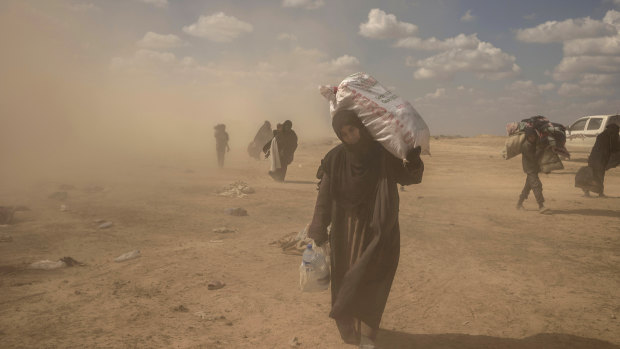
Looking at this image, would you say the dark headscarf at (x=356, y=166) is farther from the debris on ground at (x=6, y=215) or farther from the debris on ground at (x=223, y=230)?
the debris on ground at (x=6, y=215)

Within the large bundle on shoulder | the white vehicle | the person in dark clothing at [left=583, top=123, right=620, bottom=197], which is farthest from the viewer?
the white vehicle

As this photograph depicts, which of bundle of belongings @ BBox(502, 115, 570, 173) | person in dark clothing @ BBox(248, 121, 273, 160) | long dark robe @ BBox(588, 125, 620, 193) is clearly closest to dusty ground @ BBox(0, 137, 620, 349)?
long dark robe @ BBox(588, 125, 620, 193)

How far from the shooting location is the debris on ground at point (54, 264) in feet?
18.3

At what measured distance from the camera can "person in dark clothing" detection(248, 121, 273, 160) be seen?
2278 cm

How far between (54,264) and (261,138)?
17979mm

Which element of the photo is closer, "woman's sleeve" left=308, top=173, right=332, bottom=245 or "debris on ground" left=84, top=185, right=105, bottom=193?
"woman's sleeve" left=308, top=173, right=332, bottom=245

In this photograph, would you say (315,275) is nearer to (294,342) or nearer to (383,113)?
(294,342)

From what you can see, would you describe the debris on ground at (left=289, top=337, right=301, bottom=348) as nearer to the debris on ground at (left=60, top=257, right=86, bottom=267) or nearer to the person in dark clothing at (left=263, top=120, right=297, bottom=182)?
the debris on ground at (left=60, top=257, right=86, bottom=267)

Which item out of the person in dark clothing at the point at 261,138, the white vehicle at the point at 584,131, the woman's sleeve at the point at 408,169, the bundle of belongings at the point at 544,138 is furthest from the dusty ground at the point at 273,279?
the person in dark clothing at the point at 261,138

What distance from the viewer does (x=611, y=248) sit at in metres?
6.74

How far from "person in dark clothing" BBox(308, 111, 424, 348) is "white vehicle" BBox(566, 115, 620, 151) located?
20241 mm

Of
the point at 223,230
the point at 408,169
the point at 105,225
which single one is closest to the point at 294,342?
the point at 408,169

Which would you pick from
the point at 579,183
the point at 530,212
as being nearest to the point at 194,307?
the point at 530,212

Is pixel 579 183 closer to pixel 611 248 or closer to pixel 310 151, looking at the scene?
pixel 611 248
